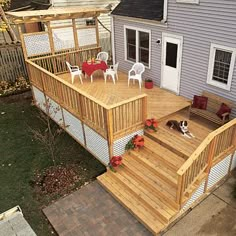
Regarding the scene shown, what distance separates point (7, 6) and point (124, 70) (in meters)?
10.9

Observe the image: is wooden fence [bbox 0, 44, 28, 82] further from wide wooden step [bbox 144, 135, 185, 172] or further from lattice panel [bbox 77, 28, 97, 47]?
wide wooden step [bbox 144, 135, 185, 172]

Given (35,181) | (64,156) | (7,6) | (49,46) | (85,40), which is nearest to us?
(35,181)

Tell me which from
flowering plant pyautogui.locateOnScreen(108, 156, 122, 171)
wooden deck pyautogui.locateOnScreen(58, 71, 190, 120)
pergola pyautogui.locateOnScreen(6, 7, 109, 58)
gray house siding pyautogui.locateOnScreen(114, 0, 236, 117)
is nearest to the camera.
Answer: flowering plant pyautogui.locateOnScreen(108, 156, 122, 171)

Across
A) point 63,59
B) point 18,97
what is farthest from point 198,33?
point 18,97

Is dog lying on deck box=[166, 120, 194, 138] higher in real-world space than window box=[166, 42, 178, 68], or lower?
lower

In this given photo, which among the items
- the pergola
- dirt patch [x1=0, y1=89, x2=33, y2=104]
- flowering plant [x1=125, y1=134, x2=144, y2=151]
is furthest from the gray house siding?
dirt patch [x1=0, y1=89, x2=33, y2=104]

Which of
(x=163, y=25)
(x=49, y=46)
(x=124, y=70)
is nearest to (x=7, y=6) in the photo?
(x=49, y=46)

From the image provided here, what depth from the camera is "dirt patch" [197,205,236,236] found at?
5848mm

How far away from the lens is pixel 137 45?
11141mm

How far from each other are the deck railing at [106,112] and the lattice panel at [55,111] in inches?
31.8

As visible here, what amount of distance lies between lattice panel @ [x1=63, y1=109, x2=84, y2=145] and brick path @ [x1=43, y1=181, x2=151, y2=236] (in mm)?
2153

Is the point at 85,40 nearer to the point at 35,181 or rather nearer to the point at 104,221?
the point at 35,181

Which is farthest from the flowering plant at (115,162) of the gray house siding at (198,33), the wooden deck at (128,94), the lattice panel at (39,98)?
the lattice panel at (39,98)

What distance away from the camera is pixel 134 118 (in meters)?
7.56
